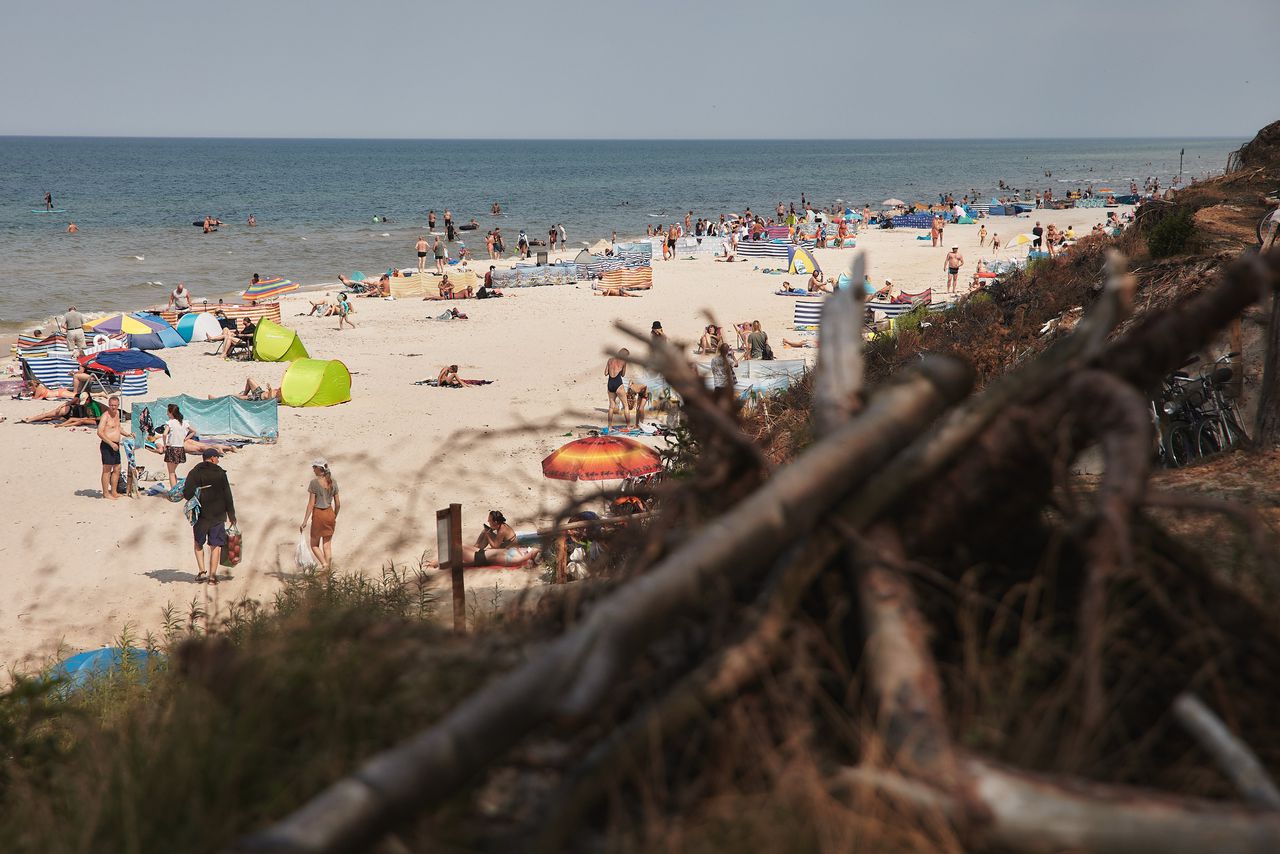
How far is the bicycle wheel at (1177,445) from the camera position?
7.71 metres

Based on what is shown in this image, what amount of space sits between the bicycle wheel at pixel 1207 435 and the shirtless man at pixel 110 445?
12.1 meters

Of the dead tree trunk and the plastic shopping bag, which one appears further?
the plastic shopping bag

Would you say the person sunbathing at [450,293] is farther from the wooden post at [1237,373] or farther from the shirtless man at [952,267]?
the wooden post at [1237,373]

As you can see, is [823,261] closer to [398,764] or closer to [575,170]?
[398,764]

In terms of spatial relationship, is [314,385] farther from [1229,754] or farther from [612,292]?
[1229,754]

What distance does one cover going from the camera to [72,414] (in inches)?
661

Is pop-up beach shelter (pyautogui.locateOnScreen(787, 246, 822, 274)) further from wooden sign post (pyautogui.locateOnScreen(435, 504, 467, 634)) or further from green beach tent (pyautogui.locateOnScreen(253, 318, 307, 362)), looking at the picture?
wooden sign post (pyautogui.locateOnScreen(435, 504, 467, 634))

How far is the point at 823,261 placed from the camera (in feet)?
126

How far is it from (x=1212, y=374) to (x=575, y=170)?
12704 cm

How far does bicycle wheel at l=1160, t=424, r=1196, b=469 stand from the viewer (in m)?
7.71

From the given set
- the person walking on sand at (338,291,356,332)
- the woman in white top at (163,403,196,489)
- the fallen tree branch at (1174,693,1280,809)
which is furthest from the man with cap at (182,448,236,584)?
the person walking on sand at (338,291,356,332)

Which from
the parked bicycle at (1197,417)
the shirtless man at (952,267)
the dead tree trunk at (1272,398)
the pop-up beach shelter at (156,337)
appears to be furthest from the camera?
the shirtless man at (952,267)

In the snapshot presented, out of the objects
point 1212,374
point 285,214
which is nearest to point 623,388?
point 1212,374

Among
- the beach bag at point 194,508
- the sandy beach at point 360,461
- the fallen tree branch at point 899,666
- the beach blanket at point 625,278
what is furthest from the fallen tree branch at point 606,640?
the beach blanket at point 625,278
